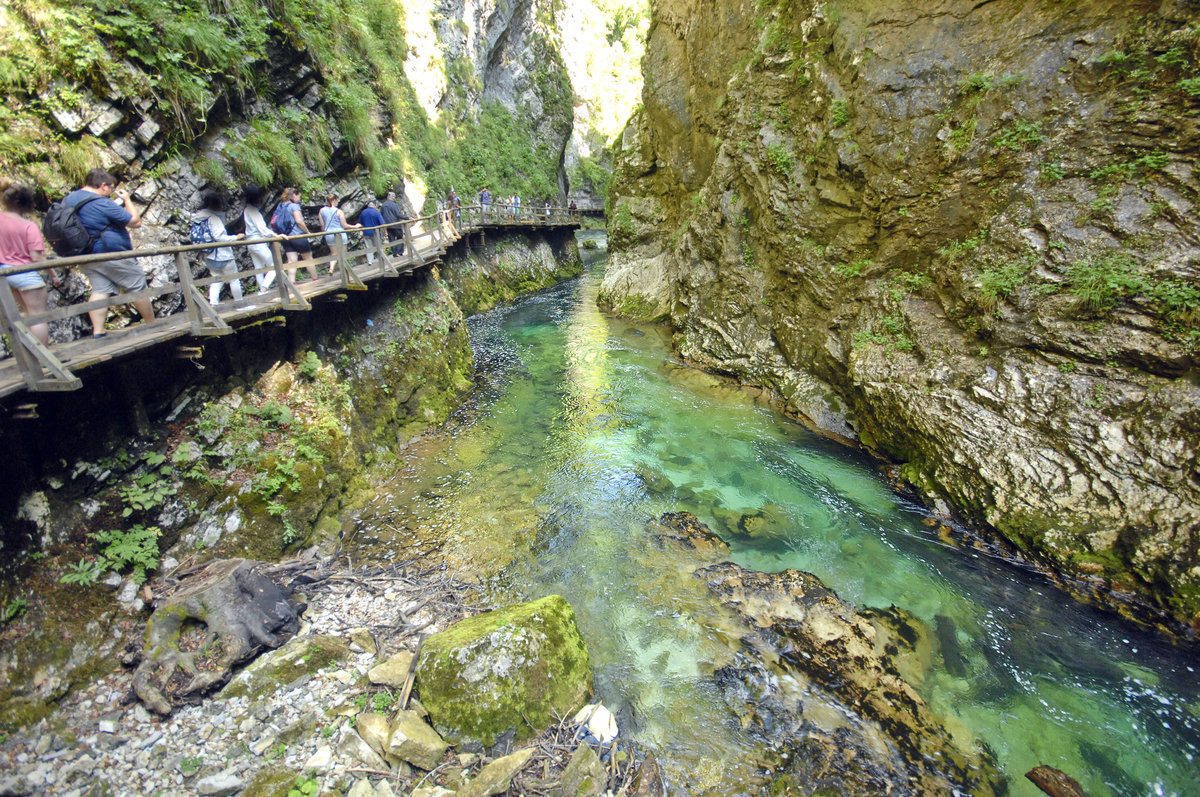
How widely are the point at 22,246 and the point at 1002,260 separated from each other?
12006 millimetres

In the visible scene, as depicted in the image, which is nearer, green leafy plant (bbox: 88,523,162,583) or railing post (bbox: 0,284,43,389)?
railing post (bbox: 0,284,43,389)

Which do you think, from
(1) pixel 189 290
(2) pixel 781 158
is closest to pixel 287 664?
(1) pixel 189 290

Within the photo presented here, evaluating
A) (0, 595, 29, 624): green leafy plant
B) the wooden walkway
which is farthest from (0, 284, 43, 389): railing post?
(0, 595, 29, 624): green leafy plant

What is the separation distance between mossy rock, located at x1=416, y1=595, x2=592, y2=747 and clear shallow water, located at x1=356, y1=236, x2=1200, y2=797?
57cm

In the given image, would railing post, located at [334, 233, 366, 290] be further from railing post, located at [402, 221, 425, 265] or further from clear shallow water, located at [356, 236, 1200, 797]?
clear shallow water, located at [356, 236, 1200, 797]

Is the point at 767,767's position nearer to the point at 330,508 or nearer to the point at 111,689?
the point at 111,689

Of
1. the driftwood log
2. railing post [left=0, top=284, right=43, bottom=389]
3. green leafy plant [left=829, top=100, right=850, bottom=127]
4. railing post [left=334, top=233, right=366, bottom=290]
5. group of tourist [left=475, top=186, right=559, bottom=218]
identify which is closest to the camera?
railing post [left=0, top=284, right=43, bottom=389]

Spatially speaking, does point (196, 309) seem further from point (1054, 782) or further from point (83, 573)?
point (1054, 782)

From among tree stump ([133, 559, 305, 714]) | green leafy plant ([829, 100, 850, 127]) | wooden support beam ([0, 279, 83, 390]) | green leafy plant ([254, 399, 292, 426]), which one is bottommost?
tree stump ([133, 559, 305, 714])

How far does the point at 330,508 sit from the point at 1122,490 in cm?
1018

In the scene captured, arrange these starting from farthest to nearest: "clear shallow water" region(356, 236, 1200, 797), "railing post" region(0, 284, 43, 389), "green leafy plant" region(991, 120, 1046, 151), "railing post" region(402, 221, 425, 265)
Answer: "railing post" region(402, 221, 425, 265) < "green leafy plant" region(991, 120, 1046, 151) < "clear shallow water" region(356, 236, 1200, 797) < "railing post" region(0, 284, 43, 389)

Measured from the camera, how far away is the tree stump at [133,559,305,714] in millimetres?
4438

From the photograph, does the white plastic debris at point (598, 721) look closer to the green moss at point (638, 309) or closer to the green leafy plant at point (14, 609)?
the green leafy plant at point (14, 609)

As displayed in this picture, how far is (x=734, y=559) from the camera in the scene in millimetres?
6938
